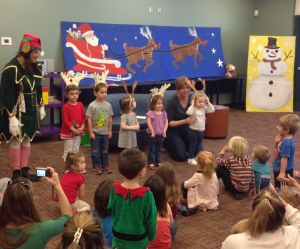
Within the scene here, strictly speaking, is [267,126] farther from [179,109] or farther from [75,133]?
[75,133]

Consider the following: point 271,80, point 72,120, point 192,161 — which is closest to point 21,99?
point 72,120

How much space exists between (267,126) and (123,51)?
9.32 feet

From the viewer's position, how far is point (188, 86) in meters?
4.95

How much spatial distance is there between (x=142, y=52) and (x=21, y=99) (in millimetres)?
3879

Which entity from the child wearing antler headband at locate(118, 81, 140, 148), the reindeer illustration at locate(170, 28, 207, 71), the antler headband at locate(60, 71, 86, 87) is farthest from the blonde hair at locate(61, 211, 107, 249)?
the reindeer illustration at locate(170, 28, 207, 71)

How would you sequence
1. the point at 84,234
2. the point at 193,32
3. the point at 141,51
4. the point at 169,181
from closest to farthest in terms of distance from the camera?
1. the point at 84,234
2. the point at 169,181
3. the point at 141,51
4. the point at 193,32

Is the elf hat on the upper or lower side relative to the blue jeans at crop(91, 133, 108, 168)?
upper

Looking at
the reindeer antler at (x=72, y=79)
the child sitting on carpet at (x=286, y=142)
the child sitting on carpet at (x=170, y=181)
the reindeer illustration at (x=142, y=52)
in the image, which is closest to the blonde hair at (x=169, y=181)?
the child sitting on carpet at (x=170, y=181)

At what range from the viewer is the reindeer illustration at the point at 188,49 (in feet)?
25.9

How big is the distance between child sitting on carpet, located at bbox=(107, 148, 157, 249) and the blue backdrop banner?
15.1 feet

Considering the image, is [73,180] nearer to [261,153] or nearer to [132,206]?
[132,206]

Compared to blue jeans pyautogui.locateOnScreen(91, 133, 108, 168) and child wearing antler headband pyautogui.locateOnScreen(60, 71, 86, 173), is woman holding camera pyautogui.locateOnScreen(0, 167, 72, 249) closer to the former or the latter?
child wearing antler headband pyautogui.locateOnScreen(60, 71, 86, 173)

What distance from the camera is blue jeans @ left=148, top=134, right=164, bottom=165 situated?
15.3ft

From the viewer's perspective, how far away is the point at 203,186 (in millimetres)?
3510
